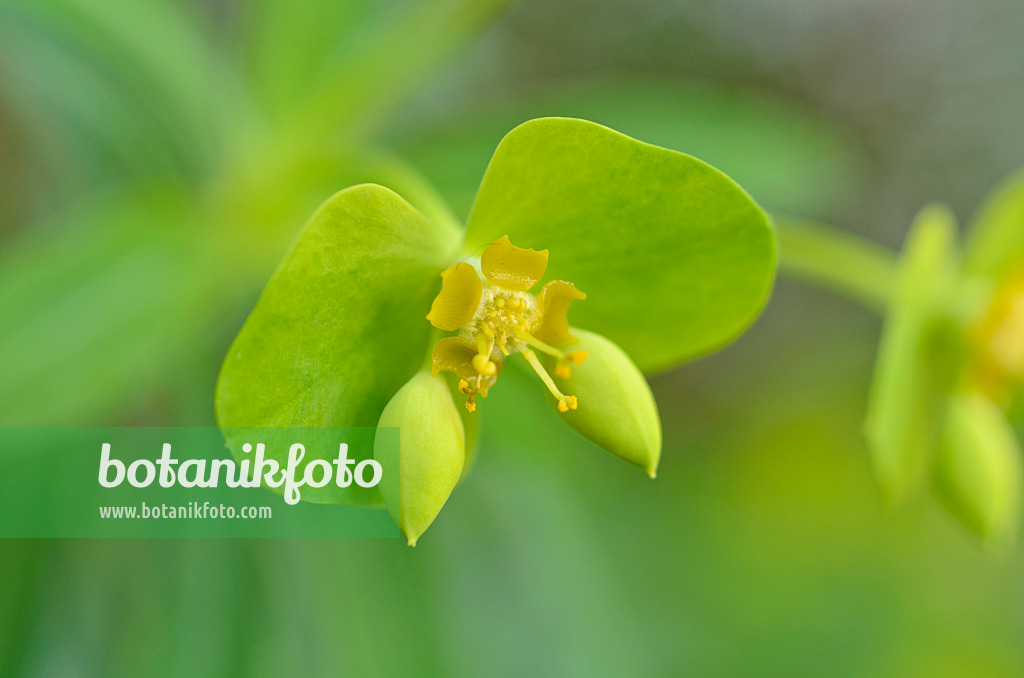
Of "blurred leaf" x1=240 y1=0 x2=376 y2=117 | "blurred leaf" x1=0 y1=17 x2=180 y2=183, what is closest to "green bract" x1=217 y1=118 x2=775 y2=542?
"blurred leaf" x1=240 y1=0 x2=376 y2=117

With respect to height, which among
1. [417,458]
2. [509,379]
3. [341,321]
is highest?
[509,379]

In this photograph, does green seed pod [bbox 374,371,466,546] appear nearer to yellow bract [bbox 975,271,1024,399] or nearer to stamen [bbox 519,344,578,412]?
stamen [bbox 519,344,578,412]

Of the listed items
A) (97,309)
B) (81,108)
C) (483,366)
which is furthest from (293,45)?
(483,366)

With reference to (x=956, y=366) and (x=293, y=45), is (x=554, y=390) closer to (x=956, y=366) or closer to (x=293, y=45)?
(x=956, y=366)

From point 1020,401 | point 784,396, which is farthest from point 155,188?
point 784,396

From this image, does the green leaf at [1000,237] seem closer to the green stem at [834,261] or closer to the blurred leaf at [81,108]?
the green stem at [834,261]
